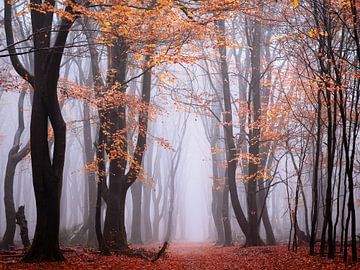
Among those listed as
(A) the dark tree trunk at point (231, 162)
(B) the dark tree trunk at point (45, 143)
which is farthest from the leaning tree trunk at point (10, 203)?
(A) the dark tree trunk at point (231, 162)

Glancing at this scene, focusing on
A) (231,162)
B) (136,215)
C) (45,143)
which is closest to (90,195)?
(136,215)

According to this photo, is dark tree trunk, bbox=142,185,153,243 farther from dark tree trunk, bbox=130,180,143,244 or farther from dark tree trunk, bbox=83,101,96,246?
dark tree trunk, bbox=83,101,96,246

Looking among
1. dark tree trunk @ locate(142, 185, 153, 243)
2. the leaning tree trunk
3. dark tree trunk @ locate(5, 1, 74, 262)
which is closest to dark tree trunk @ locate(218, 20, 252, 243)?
dark tree trunk @ locate(5, 1, 74, 262)

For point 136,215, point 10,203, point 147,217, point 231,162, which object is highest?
point 231,162

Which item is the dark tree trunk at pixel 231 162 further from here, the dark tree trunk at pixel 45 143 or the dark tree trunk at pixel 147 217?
the dark tree trunk at pixel 147 217

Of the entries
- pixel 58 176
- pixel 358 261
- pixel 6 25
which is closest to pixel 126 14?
pixel 6 25

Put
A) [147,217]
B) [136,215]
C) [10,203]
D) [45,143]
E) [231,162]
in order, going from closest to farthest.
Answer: [45,143], [10,203], [231,162], [136,215], [147,217]

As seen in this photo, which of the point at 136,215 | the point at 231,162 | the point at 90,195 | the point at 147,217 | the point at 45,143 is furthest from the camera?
the point at 147,217

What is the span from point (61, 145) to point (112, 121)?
2.89m

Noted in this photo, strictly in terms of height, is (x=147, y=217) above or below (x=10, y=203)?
below

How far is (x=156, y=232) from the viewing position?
3450 cm

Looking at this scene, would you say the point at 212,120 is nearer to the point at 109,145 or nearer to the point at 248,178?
the point at 248,178

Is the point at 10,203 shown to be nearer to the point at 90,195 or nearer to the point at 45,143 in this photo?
the point at 90,195

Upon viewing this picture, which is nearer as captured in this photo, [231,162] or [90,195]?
[231,162]
